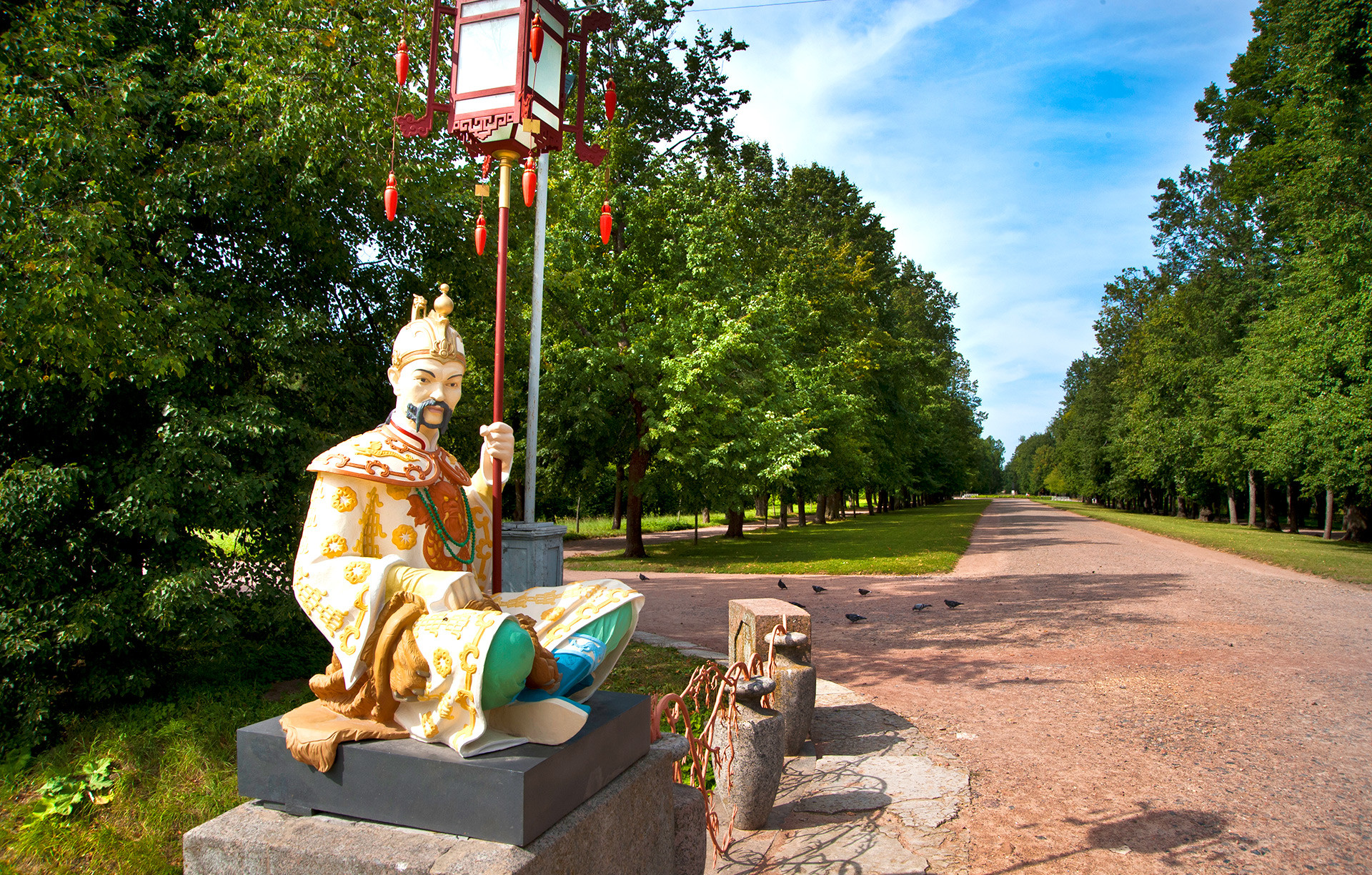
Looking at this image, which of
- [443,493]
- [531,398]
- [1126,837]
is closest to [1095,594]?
[1126,837]

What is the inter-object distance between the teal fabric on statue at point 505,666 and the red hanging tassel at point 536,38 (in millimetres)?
2330

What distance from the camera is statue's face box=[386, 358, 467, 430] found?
2.77 metres

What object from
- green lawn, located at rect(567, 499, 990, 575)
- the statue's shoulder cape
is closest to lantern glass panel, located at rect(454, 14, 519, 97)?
the statue's shoulder cape

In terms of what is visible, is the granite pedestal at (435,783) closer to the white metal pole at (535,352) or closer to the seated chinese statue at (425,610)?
the seated chinese statue at (425,610)

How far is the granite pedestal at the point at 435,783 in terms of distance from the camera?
6.72ft

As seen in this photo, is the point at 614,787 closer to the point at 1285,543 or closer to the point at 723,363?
the point at 723,363

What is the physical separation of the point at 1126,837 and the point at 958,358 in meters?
57.8

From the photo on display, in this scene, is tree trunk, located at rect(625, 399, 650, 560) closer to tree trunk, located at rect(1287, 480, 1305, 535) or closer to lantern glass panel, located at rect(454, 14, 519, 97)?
lantern glass panel, located at rect(454, 14, 519, 97)

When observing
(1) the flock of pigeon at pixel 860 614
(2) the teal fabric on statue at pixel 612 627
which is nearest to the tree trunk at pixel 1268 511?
(1) the flock of pigeon at pixel 860 614

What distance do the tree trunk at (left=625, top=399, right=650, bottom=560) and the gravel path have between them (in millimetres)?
→ 3400

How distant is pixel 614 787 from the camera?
2.52 metres

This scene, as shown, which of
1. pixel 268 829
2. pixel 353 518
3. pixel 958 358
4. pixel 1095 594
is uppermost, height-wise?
pixel 958 358

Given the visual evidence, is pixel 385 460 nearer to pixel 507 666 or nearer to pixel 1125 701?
pixel 507 666

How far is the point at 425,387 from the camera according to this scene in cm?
278
